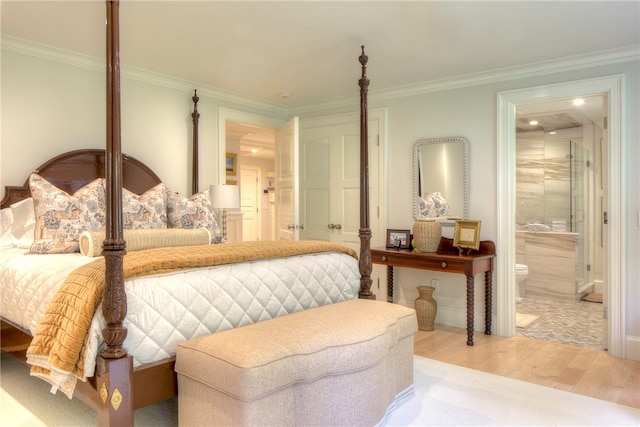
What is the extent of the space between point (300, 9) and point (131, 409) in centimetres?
235

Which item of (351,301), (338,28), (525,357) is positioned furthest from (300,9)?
→ (525,357)

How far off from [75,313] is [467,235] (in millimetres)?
3137

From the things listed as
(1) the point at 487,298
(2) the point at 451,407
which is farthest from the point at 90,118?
(1) the point at 487,298

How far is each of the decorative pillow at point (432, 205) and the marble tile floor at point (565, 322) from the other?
130cm

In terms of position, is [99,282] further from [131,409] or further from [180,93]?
[180,93]

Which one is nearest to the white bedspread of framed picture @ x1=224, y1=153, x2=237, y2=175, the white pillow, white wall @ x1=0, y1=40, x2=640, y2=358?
the white pillow

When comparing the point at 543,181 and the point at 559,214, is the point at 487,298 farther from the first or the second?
the point at 543,181

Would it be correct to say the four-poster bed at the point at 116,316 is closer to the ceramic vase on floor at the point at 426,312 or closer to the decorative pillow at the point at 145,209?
the decorative pillow at the point at 145,209

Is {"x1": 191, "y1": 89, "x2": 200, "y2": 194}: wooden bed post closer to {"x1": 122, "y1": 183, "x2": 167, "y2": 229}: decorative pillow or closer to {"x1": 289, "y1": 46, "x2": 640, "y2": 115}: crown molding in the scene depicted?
{"x1": 122, "y1": 183, "x2": 167, "y2": 229}: decorative pillow

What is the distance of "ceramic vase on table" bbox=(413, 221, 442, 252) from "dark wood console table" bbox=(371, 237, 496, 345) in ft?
0.26

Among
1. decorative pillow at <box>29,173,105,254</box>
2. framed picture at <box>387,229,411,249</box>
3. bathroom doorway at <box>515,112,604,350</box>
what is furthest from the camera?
bathroom doorway at <box>515,112,604,350</box>

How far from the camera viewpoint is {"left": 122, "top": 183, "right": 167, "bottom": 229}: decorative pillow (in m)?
3.29

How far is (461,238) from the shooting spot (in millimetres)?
3955

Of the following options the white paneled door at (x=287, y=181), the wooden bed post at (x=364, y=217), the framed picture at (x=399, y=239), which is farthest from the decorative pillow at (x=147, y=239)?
the framed picture at (x=399, y=239)
